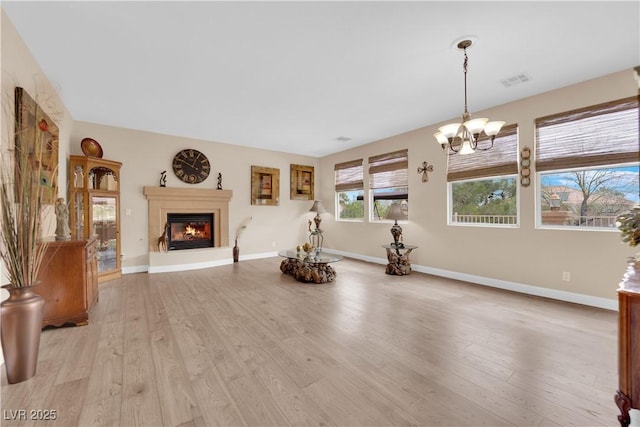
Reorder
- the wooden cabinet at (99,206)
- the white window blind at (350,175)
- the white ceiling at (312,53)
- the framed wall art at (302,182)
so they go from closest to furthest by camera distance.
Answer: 1. the white ceiling at (312,53)
2. the wooden cabinet at (99,206)
3. the white window blind at (350,175)
4. the framed wall art at (302,182)

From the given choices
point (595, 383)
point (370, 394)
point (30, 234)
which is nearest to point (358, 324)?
point (370, 394)

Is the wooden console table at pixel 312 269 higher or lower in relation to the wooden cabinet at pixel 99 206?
lower

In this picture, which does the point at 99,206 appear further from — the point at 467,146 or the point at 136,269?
the point at 467,146

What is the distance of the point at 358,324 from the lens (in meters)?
2.82

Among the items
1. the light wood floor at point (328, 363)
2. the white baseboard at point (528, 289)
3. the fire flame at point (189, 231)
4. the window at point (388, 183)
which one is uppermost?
the window at point (388, 183)

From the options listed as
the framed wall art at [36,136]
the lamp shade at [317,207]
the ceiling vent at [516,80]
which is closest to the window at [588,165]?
the ceiling vent at [516,80]

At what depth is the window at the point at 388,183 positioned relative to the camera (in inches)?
218

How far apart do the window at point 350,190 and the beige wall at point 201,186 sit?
3.14ft

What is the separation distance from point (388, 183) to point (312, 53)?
3.70 meters

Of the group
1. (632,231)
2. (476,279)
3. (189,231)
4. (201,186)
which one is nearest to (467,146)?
(632,231)

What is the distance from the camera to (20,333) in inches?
72.9

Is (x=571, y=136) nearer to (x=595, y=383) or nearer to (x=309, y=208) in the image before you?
(x=595, y=383)

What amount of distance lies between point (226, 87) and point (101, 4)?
147 centimetres

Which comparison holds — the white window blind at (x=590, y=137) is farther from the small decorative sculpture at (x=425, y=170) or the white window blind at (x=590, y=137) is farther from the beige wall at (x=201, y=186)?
the beige wall at (x=201, y=186)
